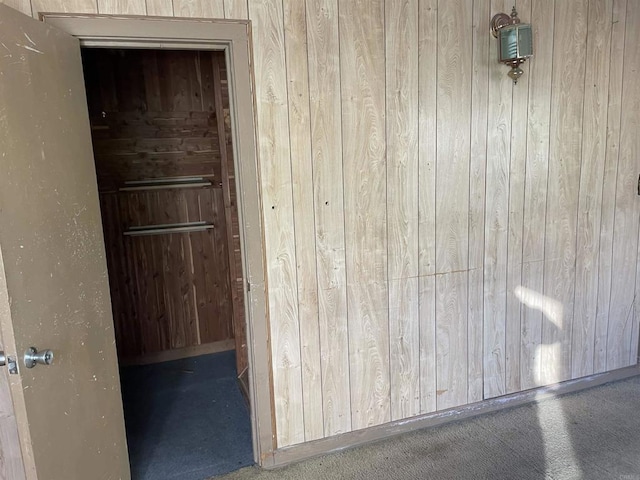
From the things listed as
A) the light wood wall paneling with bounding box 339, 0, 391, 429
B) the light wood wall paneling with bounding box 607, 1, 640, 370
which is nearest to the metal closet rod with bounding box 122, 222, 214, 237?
the light wood wall paneling with bounding box 339, 0, 391, 429

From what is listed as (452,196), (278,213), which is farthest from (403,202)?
(278,213)

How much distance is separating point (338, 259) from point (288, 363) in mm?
569

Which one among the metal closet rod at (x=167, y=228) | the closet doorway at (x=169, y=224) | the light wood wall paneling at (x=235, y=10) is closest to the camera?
the light wood wall paneling at (x=235, y=10)

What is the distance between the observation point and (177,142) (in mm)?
3551

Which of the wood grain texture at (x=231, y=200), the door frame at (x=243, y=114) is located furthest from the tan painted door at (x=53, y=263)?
the wood grain texture at (x=231, y=200)

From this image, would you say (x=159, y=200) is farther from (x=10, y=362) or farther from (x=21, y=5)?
(x=10, y=362)

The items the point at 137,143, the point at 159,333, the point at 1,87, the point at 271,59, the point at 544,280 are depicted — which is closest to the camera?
the point at 1,87

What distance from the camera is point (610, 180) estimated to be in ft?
9.41

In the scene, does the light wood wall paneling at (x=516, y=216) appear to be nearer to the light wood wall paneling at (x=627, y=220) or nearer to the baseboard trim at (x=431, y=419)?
the baseboard trim at (x=431, y=419)

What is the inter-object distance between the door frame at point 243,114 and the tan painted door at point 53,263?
129 millimetres

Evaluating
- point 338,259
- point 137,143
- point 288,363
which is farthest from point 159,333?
point 338,259

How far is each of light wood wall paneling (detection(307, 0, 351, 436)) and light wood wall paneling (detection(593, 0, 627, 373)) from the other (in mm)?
1685

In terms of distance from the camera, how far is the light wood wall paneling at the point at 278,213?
210 centimetres

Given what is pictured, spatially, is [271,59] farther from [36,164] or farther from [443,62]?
[36,164]
